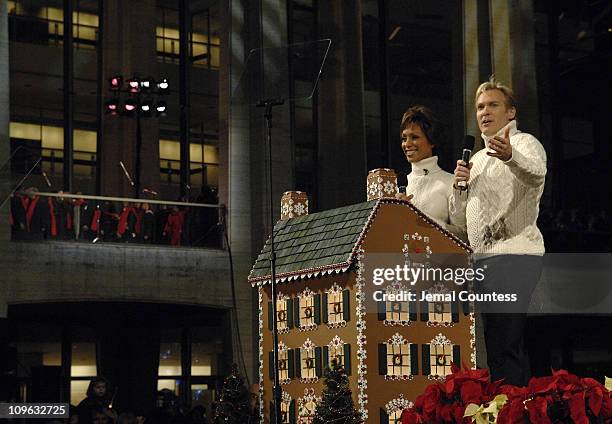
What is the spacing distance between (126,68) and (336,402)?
25254mm

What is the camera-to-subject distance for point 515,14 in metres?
27.8

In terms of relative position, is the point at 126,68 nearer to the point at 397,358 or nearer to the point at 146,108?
the point at 146,108

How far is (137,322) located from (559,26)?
1675 cm

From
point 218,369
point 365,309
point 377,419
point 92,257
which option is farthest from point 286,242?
point 218,369

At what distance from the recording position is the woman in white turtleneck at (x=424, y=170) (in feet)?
15.8

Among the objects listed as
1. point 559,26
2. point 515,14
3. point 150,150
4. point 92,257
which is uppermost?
point 559,26

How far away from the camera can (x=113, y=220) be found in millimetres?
Answer: 24016

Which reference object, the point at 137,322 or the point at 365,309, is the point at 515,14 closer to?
the point at 137,322

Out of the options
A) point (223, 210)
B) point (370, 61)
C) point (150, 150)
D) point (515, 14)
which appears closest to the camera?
point (223, 210)

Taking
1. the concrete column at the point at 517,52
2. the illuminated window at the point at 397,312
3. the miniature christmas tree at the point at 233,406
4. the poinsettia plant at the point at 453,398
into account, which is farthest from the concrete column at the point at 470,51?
the poinsettia plant at the point at 453,398

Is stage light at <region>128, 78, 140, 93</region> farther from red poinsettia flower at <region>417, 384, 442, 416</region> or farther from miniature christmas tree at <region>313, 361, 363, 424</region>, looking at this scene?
red poinsettia flower at <region>417, 384, 442, 416</region>

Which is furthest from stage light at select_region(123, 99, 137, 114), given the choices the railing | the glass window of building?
the glass window of building

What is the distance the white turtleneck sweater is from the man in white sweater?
41 cm

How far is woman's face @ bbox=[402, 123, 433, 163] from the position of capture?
16.1 ft
